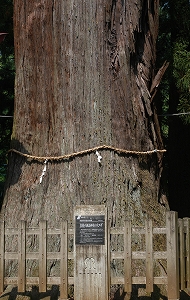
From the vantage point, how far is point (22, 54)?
9180 millimetres

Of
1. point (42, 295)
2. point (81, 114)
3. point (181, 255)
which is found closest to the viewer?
point (181, 255)

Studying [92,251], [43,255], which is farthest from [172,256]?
[43,255]

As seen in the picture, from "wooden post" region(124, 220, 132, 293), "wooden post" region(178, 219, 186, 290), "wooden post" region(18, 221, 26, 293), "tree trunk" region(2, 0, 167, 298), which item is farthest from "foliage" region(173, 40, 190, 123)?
"wooden post" region(18, 221, 26, 293)

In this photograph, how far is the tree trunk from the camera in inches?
336

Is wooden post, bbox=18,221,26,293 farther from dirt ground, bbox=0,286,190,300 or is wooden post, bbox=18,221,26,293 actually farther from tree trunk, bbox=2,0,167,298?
tree trunk, bbox=2,0,167,298

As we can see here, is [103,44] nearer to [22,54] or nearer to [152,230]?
[22,54]

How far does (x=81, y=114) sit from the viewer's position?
340 inches

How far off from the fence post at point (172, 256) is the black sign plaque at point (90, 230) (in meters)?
0.74

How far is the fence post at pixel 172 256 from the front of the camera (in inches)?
278

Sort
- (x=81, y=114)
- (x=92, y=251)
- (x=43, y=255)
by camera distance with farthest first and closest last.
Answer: (x=81, y=114) → (x=43, y=255) → (x=92, y=251)

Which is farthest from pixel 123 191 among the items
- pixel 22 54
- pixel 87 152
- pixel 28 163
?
pixel 22 54

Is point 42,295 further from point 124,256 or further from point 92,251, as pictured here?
point 124,256

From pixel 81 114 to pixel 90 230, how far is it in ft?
6.99

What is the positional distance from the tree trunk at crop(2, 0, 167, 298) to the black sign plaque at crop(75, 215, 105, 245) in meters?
1.30
